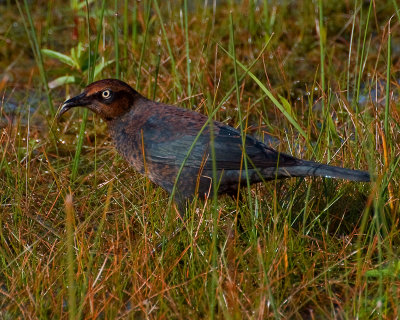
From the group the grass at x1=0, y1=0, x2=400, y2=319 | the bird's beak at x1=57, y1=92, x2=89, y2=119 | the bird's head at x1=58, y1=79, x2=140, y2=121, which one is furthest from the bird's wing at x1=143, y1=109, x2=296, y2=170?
the bird's beak at x1=57, y1=92, x2=89, y2=119

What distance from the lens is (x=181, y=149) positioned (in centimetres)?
427

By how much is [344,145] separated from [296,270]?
1237mm

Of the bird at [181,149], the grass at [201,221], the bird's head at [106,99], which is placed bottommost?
the grass at [201,221]

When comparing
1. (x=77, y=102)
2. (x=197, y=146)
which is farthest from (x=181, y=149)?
(x=77, y=102)

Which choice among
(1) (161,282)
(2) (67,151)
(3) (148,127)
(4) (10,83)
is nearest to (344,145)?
(3) (148,127)

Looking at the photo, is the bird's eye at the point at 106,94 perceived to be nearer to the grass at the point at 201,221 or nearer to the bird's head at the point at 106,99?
the bird's head at the point at 106,99

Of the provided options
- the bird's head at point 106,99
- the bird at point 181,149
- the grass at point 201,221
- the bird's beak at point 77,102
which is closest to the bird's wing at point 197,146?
the bird at point 181,149

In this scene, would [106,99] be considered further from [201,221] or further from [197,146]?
[201,221]

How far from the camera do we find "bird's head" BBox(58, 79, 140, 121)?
4.57 meters

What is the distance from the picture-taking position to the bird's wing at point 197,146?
4062 mm

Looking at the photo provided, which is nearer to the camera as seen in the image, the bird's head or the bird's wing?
the bird's wing

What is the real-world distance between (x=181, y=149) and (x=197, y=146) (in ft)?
0.33

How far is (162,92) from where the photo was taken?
224 inches

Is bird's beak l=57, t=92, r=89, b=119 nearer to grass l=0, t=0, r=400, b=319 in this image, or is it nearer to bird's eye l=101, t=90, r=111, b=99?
bird's eye l=101, t=90, r=111, b=99
